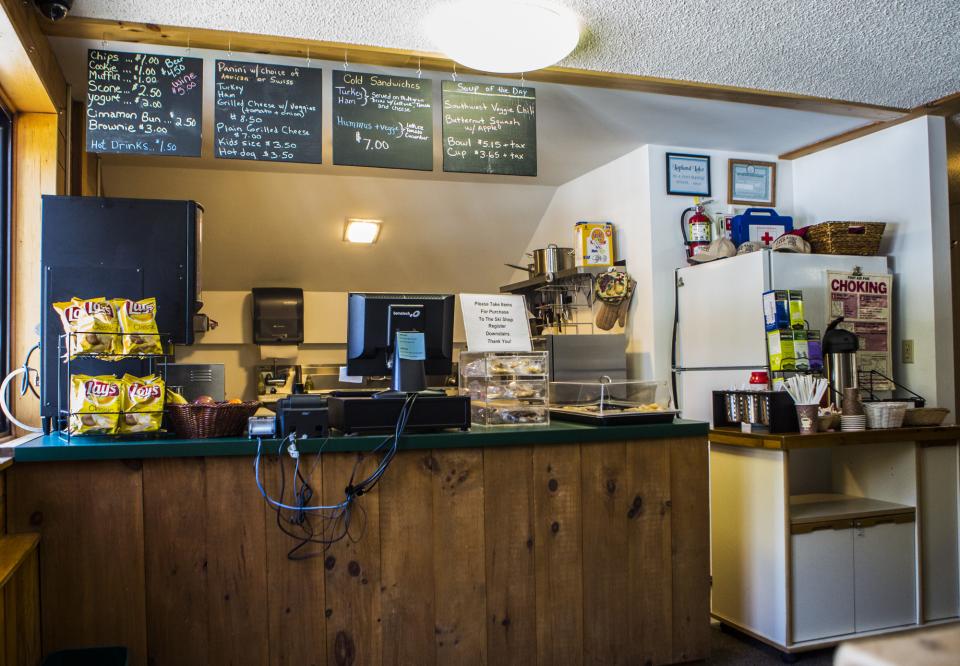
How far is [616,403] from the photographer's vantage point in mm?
2904

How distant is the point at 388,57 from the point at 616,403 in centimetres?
174

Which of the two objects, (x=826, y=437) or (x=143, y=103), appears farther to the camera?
(x=826, y=437)

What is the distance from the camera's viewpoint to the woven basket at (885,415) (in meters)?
3.38

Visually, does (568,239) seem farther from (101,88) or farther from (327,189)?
(101,88)

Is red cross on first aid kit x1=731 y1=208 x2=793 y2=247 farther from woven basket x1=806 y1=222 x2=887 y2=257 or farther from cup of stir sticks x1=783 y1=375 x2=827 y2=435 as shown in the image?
cup of stir sticks x1=783 y1=375 x2=827 y2=435

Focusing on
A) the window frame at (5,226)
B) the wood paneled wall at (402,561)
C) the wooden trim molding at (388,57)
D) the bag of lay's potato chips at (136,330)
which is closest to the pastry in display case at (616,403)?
the wood paneled wall at (402,561)

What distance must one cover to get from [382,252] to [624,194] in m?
2.00

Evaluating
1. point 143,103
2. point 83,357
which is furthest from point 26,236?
point 83,357

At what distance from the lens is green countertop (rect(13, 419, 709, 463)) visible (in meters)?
2.19

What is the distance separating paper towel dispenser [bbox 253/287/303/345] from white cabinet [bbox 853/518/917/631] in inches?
159

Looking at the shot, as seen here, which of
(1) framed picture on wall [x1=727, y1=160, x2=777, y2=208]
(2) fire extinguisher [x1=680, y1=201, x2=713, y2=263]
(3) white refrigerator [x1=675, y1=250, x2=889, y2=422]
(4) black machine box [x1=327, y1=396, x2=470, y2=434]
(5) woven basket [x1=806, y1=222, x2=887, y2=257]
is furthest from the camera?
(1) framed picture on wall [x1=727, y1=160, x2=777, y2=208]

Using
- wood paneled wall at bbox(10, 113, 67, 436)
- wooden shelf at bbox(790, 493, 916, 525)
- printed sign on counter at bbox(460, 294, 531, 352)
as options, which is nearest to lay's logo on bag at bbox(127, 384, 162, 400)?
wood paneled wall at bbox(10, 113, 67, 436)

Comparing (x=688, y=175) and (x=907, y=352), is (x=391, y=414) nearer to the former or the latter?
(x=688, y=175)

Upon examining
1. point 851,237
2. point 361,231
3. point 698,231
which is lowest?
point 851,237
